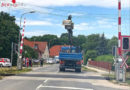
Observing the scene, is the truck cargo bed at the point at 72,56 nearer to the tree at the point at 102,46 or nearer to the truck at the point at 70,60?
the truck at the point at 70,60

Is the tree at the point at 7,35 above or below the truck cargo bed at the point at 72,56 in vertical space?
above

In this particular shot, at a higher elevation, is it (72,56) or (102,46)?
(102,46)

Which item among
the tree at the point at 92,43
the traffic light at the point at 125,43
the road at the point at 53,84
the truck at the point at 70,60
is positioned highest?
the tree at the point at 92,43

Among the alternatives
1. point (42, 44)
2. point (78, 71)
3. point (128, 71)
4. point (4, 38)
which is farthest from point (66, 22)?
point (42, 44)

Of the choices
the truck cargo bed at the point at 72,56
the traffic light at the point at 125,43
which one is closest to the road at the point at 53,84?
the traffic light at the point at 125,43

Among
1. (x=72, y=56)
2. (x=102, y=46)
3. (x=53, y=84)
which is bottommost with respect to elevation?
(x=53, y=84)

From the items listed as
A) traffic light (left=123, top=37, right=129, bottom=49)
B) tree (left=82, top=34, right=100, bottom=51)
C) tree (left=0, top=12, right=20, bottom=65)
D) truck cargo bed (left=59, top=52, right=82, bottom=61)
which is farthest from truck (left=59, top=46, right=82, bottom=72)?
tree (left=82, top=34, right=100, bottom=51)

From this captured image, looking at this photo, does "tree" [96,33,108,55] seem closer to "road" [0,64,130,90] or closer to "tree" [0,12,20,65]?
"tree" [0,12,20,65]

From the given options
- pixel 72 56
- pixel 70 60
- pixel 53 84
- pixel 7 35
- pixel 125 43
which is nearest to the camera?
pixel 53 84

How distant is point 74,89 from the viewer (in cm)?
1486

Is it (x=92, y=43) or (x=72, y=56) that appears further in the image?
(x=92, y=43)

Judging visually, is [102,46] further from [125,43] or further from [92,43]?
[125,43]

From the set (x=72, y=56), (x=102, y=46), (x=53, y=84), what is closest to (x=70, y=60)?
(x=72, y=56)

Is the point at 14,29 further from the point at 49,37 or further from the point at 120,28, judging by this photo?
the point at 49,37
